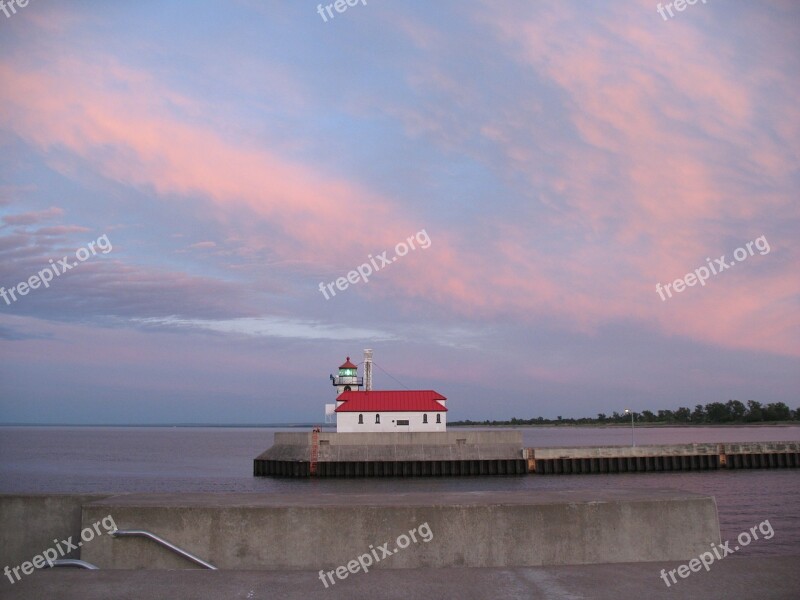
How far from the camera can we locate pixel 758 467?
2040 inches

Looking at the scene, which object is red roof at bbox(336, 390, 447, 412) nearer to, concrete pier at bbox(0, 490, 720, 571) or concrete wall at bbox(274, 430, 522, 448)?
concrete wall at bbox(274, 430, 522, 448)

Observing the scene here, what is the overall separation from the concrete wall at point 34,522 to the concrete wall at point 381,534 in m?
0.84

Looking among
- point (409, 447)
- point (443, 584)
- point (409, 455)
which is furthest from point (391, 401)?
point (443, 584)

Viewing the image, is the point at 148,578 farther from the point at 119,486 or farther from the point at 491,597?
the point at 119,486

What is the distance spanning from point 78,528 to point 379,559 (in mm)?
3606

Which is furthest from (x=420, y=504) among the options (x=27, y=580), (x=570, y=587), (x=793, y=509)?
(x=793, y=509)

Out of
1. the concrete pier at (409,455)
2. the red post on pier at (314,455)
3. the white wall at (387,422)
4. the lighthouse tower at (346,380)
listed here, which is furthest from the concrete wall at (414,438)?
the lighthouse tower at (346,380)

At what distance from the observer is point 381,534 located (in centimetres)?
704

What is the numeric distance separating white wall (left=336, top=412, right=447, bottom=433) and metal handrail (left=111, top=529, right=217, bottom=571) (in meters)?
42.9

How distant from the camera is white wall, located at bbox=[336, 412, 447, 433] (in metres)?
49.4

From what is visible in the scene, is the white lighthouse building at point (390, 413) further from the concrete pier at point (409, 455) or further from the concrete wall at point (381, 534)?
the concrete wall at point (381, 534)

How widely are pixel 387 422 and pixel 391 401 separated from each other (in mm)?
1670

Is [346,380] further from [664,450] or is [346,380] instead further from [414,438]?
[664,450]

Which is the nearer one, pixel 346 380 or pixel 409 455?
pixel 409 455
